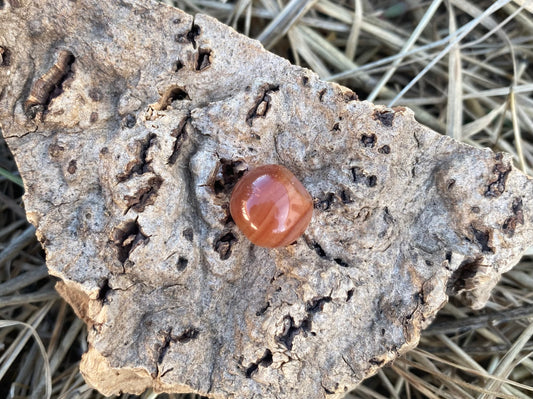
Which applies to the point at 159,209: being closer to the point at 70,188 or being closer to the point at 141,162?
the point at 141,162

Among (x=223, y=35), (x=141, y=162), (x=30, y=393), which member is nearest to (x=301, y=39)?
(x=223, y=35)

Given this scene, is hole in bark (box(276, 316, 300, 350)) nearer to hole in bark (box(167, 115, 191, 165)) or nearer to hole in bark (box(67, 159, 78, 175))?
hole in bark (box(167, 115, 191, 165))

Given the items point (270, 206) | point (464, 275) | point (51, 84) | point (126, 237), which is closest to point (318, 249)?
point (270, 206)

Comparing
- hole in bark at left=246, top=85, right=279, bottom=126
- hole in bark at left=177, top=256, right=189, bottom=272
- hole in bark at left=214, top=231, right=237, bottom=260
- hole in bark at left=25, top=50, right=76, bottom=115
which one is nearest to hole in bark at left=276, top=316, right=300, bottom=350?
hole in bark at left=214, top=231, right=237, bottom=260

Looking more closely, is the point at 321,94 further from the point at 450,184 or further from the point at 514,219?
the point at 514,219

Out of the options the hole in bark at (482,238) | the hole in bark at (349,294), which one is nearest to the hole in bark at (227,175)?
the hole in bark at (349,294)

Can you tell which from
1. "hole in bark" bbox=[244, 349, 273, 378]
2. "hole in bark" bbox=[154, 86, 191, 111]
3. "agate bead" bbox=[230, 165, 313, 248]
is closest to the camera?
"agate bead" bbox=[230, 165, 313, 248]

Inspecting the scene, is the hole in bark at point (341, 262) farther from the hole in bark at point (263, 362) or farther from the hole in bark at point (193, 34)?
the hole in bark at point (193, 34)
